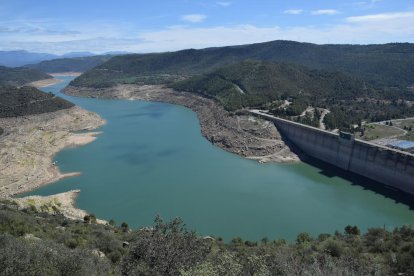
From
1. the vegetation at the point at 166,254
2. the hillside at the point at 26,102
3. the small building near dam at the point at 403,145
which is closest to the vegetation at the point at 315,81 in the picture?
the small building near dam at the point at 403,145

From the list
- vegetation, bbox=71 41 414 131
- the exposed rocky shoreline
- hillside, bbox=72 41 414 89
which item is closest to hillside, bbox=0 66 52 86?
hillside, bbox=72 41 414 89

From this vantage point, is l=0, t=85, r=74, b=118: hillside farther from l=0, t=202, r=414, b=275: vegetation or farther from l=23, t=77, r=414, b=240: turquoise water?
l=0, t=202, r=414, b=275: vegetation

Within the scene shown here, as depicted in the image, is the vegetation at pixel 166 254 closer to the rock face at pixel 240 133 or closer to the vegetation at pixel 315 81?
the rock face at pixel 240 133

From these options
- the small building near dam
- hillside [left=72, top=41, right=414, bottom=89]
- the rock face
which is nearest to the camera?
the small building near dam

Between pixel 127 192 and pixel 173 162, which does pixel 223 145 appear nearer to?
pixel 173 162

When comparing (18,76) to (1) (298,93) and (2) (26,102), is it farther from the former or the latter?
(1) (298,93)
